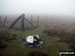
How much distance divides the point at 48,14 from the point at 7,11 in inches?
97.6

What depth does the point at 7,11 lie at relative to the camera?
17.8 feet

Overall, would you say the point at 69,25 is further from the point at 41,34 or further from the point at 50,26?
the point at 41,34

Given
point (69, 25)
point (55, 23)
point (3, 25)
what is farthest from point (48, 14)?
point (3, 25)

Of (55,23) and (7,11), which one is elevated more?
(7,11)

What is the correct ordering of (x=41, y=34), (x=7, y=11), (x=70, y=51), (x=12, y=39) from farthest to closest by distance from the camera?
(x=7, y=11)
(x=41, y=34)
(x=12, y=39)
(x=70, y=51)

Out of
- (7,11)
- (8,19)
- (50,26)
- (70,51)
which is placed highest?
(7,11)

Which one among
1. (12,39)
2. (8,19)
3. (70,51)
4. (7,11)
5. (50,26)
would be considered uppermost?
(7,11)

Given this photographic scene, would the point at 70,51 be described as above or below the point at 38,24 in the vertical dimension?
below

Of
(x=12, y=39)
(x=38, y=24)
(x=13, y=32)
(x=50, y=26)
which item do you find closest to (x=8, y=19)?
(x=13, y=32)

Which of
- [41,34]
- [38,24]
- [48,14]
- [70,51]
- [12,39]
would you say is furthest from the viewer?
[48,14]

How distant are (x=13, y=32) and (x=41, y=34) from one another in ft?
4.61

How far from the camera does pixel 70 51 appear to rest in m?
4.13

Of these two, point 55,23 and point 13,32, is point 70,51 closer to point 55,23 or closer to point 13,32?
point 55,23

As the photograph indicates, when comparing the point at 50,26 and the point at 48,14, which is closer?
the point at 50,26
